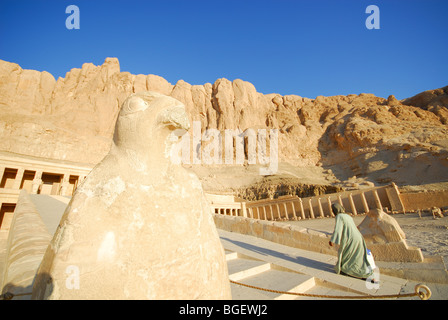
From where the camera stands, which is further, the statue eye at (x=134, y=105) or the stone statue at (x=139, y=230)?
the statue eye at (x=134, y=105)

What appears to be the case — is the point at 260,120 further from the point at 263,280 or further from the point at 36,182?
the point at 263,280

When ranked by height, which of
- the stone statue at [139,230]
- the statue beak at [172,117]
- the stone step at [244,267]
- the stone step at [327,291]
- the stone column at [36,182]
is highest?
the stone column at [36,182]

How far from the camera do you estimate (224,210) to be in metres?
23.9

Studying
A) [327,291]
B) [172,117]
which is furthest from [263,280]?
[172,117]

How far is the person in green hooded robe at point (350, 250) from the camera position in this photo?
3971 mm

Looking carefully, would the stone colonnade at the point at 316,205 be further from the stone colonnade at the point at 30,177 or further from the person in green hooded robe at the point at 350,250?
the person in green hooded robe at the point at 350,250

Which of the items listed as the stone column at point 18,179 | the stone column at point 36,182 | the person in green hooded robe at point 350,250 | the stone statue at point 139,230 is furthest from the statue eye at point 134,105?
the stone column at point 18,179

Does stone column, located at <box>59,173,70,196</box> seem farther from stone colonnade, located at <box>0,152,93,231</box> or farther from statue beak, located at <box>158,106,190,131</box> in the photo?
statue beak, located at <box>158,106,190,131</box>

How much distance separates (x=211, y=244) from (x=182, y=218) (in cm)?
30

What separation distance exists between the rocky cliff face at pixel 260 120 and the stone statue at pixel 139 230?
3226 cm

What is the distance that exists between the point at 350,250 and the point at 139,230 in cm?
423

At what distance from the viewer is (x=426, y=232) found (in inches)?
361

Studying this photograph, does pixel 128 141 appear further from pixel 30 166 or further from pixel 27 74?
pixel 27 74

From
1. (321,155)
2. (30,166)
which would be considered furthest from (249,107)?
(30,166)
